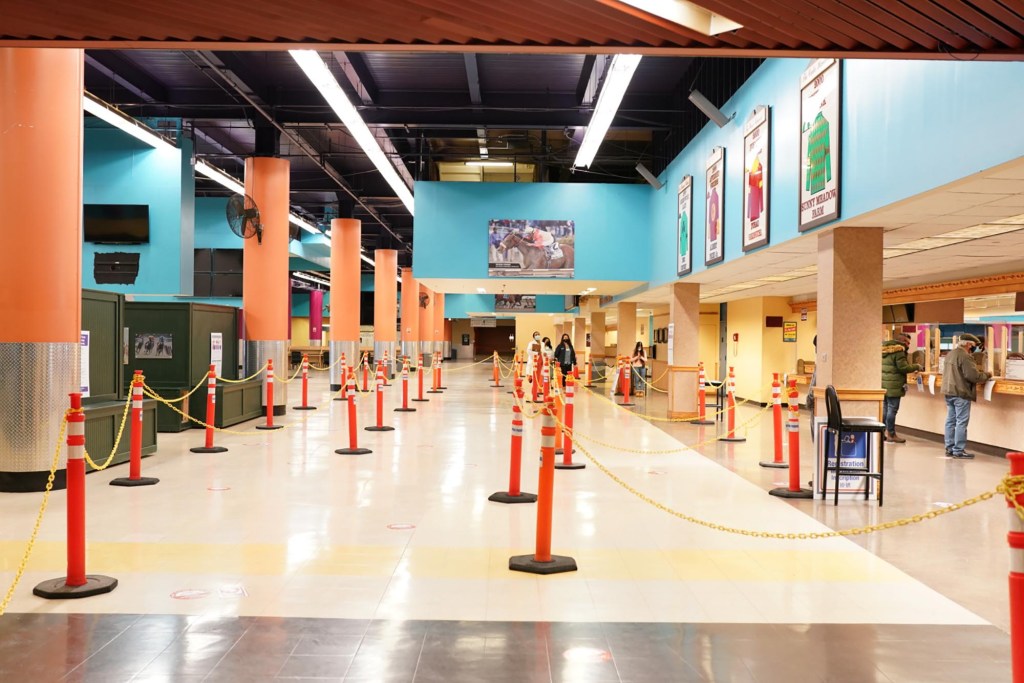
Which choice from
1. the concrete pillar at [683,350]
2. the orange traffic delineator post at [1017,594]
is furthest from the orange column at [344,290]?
the orange traffic delineator post at [1017,594]

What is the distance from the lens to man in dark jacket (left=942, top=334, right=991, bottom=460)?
1126 centimetres

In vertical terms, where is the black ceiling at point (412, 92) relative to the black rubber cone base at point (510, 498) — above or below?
above

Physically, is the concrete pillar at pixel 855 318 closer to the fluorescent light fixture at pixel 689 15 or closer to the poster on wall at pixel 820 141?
the poster on wall at pixel 820 141

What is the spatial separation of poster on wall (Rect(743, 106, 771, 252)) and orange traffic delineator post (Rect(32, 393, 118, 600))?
8564mm

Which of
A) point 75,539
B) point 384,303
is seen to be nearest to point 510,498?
point 75,539

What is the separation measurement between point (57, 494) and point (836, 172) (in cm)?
893

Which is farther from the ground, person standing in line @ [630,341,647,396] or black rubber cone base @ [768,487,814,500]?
person standing in line @ [630,341,647,396]

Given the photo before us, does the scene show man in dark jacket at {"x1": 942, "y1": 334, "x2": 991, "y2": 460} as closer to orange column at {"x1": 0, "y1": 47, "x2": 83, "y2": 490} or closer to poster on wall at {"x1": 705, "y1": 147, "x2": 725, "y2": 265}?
poster on wall at {"x1": 705, "y1": 147, "x2": 725, "y2": 265}

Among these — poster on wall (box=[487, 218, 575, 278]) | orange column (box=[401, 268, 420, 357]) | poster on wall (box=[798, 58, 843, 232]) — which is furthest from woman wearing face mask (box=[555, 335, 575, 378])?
orange column (box=[401, 268, 420, 357])

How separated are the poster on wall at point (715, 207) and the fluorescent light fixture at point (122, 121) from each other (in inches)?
405

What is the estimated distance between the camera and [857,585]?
17.9 feet

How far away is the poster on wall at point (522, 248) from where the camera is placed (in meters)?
20.1

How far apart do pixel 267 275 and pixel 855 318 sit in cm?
1263

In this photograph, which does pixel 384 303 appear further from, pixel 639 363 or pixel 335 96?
pixel 335 96
